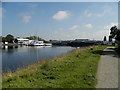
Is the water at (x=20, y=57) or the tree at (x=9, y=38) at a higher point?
the tree at (x=9, y=38)

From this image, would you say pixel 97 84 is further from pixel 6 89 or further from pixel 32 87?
pixel 6 89

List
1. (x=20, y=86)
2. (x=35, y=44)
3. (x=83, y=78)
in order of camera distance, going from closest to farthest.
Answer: (x=20, y=86) → (x=83, y=78) → (x=35, y=44)

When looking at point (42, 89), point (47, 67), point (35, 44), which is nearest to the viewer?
point (42, 89)

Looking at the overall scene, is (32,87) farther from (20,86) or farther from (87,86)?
(87,86)

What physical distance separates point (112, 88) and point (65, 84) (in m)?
1.95

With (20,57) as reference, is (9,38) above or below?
above

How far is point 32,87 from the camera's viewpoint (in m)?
7.02

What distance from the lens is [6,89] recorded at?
691 cm

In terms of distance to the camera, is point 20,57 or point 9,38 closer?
point 20,57

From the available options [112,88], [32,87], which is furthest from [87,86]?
[32,87]

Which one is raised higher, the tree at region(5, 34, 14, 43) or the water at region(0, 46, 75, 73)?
the tree at region(5, 34, 14, 43)

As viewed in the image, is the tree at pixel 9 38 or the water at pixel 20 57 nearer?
the water at pixel 20 57

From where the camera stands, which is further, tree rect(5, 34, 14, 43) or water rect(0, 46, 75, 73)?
tree rect(5, 34, 14, 43)

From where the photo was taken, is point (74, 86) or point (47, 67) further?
point (47, 67)
